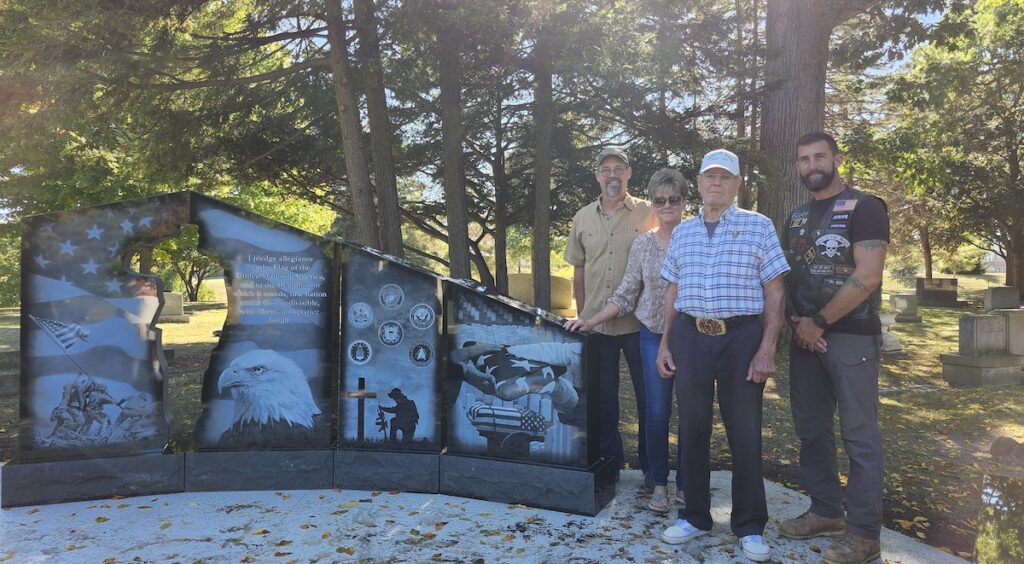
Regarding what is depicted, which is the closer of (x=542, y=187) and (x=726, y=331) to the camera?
(x=726, y=331)

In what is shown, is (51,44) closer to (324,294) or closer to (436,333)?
(324,294)

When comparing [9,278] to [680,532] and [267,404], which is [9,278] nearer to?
Result: [267,404]

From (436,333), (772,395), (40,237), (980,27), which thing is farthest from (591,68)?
(980,27)

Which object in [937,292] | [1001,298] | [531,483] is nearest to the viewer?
[531,483]

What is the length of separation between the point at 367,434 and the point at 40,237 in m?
2.39

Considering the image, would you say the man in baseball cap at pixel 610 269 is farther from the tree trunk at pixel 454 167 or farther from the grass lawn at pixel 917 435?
the tree trunk at pixel 454 167

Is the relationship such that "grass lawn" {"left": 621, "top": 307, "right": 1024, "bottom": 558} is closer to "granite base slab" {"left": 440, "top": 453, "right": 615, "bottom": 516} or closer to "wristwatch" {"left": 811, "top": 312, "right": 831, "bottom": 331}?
"wristwatch" {"left": 811, "top": 312, "right": 831, "bottom": 331}

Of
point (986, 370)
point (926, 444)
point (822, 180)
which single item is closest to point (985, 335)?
point (986, 370)

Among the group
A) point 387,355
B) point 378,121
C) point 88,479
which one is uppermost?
point 378,121

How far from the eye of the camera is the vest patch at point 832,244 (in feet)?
10.6

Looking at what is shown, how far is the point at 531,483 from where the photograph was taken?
400 cm

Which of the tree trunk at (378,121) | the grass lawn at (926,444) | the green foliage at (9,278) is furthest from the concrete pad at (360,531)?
the green foliage at (9,278)

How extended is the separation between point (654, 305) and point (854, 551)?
1.56 m

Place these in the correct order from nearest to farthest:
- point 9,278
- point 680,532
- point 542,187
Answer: point 680,532 < point 542,187 < point 9,278
